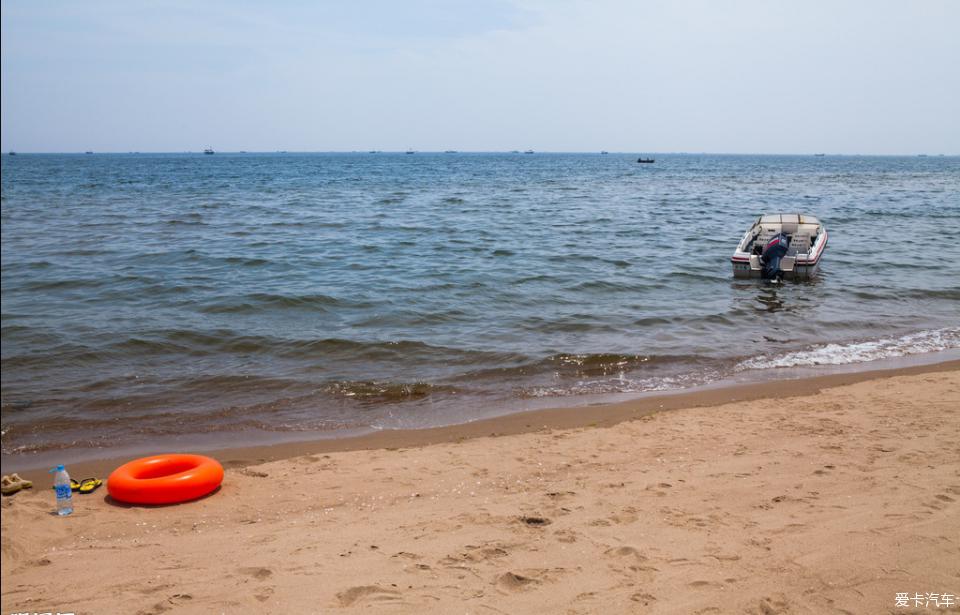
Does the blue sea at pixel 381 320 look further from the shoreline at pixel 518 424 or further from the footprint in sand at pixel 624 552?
the footprint in sand at pixel 624 552

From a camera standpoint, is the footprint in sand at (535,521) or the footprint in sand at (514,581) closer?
the footprint in sand at (514,581)

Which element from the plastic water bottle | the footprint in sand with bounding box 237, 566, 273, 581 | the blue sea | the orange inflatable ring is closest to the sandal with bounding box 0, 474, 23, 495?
the plastic water bottle

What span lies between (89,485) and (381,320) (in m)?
6.71

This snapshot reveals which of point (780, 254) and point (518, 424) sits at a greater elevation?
point (780, 254)

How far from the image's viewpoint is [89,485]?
19.5ft

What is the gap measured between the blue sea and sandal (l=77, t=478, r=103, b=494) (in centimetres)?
115

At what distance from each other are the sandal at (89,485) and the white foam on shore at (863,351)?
26.5 ft

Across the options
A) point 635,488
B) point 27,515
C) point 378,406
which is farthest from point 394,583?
point 378,406

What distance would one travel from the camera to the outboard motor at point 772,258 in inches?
656

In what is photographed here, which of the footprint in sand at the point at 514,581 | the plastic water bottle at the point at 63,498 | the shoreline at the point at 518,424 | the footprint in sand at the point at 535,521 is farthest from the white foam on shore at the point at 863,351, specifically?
the plastic water bottle at the point at 63,498

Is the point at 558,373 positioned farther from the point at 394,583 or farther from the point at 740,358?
the point at 394,583

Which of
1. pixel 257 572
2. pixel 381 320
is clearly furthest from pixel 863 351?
pixel 257 572

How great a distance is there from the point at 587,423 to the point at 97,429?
5504 millimetres

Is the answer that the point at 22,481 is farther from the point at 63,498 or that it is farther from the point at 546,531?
the point at 546,531
